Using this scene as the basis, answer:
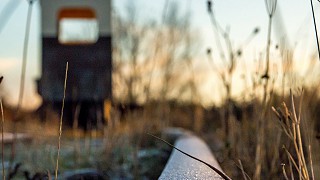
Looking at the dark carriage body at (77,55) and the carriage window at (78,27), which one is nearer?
the dark carriage body at (77,55)

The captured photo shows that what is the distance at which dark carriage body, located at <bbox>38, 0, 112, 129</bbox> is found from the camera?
28.1ft

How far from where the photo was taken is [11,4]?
194 centimetres

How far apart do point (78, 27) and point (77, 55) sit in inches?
17.8

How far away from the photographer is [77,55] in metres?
9.01

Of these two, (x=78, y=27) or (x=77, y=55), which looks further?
(x=78, y=27)

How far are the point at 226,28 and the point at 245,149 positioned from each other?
1.94ft

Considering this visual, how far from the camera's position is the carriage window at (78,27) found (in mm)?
9219

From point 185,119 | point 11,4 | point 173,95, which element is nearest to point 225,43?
point 11,4

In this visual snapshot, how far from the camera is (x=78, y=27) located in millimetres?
9219

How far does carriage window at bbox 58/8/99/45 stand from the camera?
9.22 meters

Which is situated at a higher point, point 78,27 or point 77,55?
point 78,27

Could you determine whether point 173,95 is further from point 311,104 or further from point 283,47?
point 283,47

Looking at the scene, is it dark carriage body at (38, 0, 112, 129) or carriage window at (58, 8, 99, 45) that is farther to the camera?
carriage window at (58, 8, 99, 45)

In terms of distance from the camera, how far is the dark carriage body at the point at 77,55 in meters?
8.56
